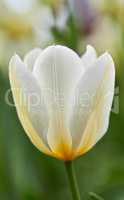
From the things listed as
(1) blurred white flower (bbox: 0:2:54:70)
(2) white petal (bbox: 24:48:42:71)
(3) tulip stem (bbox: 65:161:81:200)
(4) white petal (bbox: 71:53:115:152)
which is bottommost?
(3) tulip stem (bbox: 65:161:81:200)

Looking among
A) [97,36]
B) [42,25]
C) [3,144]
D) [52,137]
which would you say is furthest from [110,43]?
[52,137]

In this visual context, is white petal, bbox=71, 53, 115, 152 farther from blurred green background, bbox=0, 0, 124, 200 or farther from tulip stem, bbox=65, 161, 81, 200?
blurred green background, bbox=0, 0, 124, 200

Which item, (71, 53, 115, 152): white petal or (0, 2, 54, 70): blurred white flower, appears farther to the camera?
(0, 2, 54, 70): blurred white flower

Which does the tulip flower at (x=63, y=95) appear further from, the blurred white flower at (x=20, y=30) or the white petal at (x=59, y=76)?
the blurred white flower at (x=20, y=30)

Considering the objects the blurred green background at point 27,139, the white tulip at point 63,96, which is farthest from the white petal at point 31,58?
the blurred green background at point 27,139

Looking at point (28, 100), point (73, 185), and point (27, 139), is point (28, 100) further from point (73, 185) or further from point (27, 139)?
point (27, 139)

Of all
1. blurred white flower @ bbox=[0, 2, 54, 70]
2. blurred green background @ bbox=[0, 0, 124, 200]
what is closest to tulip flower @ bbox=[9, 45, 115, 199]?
blurred green background @ bbox=[0, 0, 124, 200]

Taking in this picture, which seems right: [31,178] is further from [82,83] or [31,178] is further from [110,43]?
[82,83]
